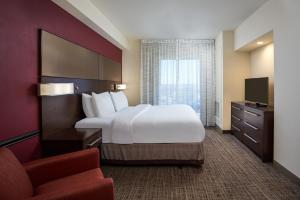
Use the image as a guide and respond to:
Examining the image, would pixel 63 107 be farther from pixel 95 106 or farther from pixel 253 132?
pixel 253 132

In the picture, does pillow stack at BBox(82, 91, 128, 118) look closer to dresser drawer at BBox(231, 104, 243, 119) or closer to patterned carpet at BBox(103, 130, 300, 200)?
patterned carpet at BBox(103, 130, 300, 200)

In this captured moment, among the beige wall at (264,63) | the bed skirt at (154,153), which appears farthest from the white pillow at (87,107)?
the beige wall at (264,63)

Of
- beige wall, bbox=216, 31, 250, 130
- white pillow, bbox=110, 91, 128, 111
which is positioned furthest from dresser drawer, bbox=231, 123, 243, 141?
white pillow, bbox=110, 91, 128, 111

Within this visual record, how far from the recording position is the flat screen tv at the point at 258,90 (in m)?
4.09

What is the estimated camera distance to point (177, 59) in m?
6.87

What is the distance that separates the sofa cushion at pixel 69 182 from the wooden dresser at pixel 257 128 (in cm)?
273

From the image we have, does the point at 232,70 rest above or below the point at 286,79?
above

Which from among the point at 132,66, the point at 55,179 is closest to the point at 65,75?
the point at 55,179

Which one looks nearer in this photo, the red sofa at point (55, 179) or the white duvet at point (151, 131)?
the red sofa at point (55, 179)

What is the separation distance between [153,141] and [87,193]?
6.10 ft

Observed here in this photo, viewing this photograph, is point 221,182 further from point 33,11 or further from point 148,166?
point 33,11

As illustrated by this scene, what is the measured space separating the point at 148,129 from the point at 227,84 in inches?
126

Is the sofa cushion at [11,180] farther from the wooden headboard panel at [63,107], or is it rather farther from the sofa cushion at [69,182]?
the wooden headboard panel at [63,107]

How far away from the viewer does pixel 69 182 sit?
1.95 metres
